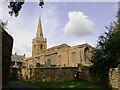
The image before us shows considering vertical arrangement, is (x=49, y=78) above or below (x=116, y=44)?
below

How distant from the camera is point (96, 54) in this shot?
104 feet

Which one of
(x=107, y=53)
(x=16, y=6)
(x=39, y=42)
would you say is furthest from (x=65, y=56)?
(x=16, y=6)

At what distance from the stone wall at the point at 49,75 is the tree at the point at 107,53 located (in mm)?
7725

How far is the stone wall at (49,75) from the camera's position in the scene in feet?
123

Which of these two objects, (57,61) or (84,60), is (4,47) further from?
(57,61)

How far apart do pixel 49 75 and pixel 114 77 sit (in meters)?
12.8

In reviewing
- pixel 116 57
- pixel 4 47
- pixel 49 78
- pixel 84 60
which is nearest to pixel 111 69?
pixel 116 57

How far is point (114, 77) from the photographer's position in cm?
2719

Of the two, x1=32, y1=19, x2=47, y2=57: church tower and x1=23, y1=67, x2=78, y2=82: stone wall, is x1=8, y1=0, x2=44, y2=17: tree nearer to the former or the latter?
x1=23, y1=67, x2=78, y2=82: stone wall

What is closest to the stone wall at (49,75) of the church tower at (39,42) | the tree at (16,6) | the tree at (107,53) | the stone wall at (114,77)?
the tree at (107,53)

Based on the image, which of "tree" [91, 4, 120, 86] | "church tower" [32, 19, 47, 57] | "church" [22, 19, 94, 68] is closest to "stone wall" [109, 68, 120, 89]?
"tree" [91, 4, 120, 86]

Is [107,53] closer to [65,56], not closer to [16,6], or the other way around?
[16,6]

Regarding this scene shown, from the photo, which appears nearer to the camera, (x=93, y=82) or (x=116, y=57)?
(x=116, y=57)

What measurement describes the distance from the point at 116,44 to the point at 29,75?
47.0 feet
